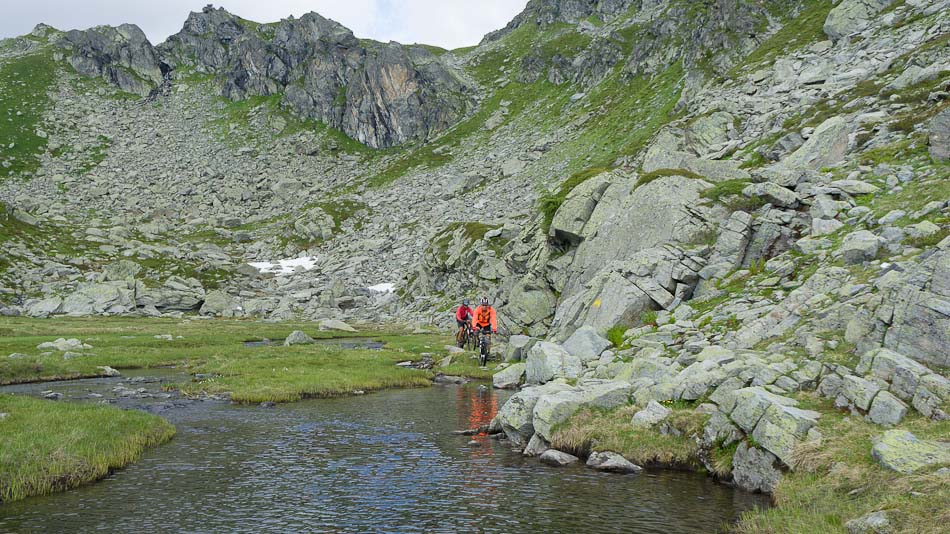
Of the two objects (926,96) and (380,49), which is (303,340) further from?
(380,49)

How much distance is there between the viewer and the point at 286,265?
121 meters

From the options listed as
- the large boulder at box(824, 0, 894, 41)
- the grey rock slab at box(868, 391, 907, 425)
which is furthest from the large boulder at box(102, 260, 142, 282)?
the large boulder at box(824, 0, 894, 41)

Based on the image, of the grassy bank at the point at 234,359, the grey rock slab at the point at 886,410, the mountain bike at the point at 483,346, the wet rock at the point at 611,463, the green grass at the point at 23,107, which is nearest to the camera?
the grey rock slab at the point at 886,410

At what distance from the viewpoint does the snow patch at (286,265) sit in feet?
389

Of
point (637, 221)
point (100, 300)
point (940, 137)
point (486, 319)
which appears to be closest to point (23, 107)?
point (100, 300)

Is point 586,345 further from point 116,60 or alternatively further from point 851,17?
point 116,60

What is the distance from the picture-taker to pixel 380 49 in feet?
618

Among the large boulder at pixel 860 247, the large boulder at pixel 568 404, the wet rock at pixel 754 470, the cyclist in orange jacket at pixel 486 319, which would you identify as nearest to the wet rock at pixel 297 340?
the cyclist in orange jacket at pixel 486 319

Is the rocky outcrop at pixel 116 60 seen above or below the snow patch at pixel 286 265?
above

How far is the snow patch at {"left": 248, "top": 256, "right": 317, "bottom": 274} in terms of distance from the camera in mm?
118438

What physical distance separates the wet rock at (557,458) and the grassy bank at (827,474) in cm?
54

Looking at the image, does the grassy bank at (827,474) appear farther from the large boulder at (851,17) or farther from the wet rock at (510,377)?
the large boulder at (851,17)

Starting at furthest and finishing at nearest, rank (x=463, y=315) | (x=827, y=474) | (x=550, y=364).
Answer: (x=463, y=315) → (x=550, y=364) → (x=827, y=474)

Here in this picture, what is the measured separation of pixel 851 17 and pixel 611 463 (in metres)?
78.1
